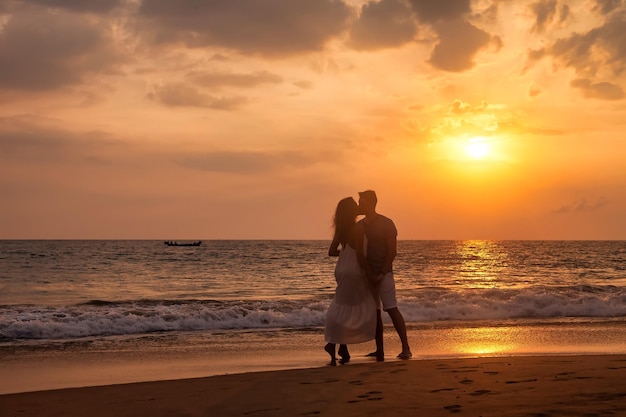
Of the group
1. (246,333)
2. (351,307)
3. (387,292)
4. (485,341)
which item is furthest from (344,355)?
(246,333)

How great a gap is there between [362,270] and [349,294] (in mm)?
418

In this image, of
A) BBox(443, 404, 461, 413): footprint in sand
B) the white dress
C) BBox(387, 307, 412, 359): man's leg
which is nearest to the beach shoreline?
the white dress

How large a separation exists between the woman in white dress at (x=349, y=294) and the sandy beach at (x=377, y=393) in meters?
1.03

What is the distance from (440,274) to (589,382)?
3909cm

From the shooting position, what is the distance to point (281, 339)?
1473cm

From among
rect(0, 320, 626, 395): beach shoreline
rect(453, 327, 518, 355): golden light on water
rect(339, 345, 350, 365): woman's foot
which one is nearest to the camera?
rect(0, 320, 626, 395): beach shoreline

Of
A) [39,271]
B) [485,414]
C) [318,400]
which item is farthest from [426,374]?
[39,271]

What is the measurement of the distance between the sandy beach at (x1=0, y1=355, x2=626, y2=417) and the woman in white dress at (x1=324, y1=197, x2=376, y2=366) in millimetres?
1034

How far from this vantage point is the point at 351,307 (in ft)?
33.9

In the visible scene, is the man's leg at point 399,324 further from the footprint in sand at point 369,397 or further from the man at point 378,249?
the footprint in sand at point 369,397

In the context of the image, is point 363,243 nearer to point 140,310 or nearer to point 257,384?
point 257,384

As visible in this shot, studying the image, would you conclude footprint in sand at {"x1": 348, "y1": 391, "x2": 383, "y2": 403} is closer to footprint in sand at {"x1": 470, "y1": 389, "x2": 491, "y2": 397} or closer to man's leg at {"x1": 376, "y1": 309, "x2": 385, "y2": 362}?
footprint in sand at {"x1": 470, "y1": 389, "x2": 491, "y2": 397}

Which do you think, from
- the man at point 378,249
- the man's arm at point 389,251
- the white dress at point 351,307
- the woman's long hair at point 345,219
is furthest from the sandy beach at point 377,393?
the woman's long hair at point 345,219

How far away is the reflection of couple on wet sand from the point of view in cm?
1011
